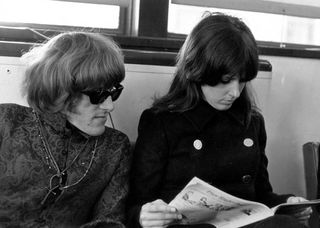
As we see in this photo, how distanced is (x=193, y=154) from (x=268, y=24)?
1109 millimetres

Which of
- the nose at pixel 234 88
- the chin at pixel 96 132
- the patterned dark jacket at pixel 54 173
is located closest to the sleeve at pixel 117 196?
the patterned dark jacket at pixel 54 173

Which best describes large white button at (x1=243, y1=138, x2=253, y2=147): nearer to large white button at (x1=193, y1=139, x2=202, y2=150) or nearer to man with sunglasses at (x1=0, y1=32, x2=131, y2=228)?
large white button at (x1=193, y1=139, x2=202, y2=150)

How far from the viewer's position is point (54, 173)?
1.29 m

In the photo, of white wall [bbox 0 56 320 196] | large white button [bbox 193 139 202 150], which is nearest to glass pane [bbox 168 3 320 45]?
white wall [bbox 0 56 320 196]

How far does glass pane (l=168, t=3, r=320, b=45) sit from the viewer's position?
7.18 ft

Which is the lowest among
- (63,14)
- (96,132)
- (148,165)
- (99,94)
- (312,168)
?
(312,168)

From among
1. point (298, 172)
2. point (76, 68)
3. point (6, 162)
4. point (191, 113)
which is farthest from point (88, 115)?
point (298, 172)

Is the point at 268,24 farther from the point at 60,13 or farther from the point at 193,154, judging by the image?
the point at 193,154

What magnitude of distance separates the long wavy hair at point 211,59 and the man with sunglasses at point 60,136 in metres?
0.24

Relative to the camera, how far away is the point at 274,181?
7.24 ft

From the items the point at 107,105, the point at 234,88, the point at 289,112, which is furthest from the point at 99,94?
the point at 289,112

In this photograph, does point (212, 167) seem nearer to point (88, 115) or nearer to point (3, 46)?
point (88, 115)

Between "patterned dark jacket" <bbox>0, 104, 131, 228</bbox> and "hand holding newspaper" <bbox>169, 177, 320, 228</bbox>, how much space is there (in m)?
0.19

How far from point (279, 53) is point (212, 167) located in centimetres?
89
